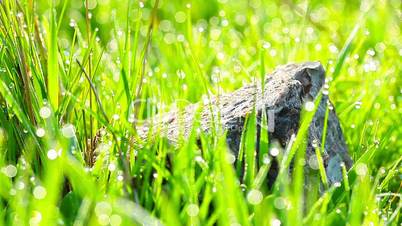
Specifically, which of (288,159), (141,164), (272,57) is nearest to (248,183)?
(288,159)

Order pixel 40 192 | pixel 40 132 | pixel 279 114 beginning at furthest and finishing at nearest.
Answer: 1. pixel 279 114
2. pixel 40 132
3. pixel 40 192

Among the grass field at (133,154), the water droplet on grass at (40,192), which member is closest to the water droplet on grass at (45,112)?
the grass field at (133,154)

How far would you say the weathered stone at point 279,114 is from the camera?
1.62 meters

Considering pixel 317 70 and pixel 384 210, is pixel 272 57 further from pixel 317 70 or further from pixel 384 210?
pixel 384 210

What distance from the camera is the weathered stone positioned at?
162 centimetres

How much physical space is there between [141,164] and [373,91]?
2.79 feet

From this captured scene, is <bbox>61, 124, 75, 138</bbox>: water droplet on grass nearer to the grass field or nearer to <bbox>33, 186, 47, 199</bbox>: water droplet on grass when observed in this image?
the grass field

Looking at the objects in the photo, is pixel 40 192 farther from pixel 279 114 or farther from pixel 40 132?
pixel 279 114

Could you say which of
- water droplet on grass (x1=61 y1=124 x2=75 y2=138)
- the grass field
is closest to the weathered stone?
the grass field

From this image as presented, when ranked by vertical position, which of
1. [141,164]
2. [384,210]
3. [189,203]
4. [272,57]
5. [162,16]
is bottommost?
[384,210]

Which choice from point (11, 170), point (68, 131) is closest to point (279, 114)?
point (68, 131)

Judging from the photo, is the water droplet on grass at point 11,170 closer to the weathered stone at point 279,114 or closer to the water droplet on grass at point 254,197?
the weathered stone at point 279,114

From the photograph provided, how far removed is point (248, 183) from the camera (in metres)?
1.46

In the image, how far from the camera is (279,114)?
1.64m
